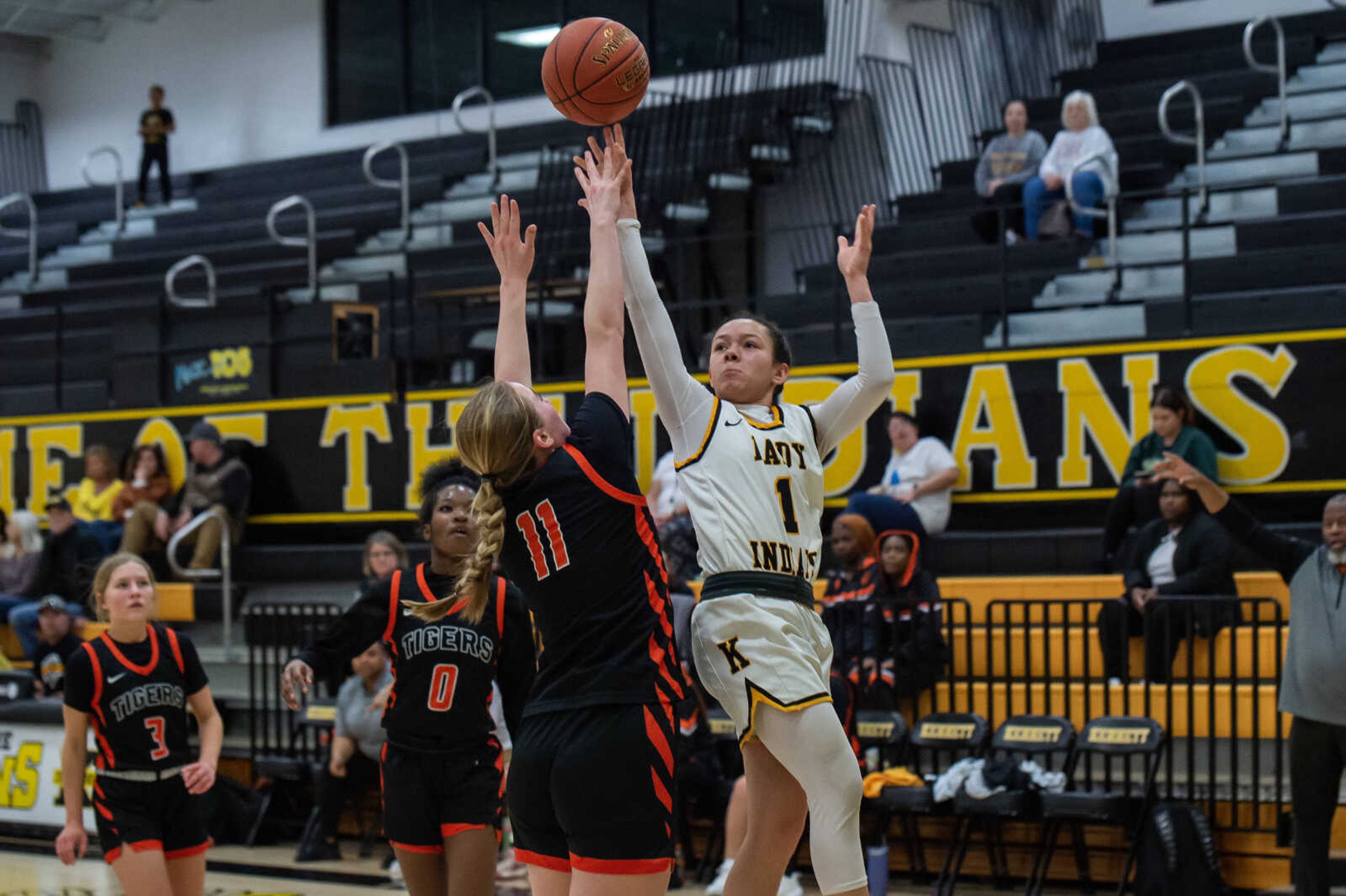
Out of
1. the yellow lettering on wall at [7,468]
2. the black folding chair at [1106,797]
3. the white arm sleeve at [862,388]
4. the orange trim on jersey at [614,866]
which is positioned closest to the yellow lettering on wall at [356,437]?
the yellow lettering on wall at [7,468]

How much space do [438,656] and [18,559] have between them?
342 inches

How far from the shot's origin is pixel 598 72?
5.04m

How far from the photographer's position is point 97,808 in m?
6.23

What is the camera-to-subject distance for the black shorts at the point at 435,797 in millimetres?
5340

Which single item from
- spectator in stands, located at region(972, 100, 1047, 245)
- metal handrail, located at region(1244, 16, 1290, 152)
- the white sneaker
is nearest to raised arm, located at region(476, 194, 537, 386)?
the white sneaker

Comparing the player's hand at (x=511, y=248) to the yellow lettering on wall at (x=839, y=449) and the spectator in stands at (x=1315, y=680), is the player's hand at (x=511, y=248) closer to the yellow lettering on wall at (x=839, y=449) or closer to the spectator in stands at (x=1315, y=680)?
the spectator in stands at (x=1315, y=680)

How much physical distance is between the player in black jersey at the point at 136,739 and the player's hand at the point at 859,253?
3048mm

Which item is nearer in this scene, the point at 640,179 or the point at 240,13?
the point at 640,179

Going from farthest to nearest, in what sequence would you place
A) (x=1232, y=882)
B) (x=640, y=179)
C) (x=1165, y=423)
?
(x=640, y=179) < (x=1165, y=423) < (x=1232, y=882)

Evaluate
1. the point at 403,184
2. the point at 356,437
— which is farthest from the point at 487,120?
the point at 356,437

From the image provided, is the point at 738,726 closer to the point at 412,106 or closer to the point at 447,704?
the point at 447,704

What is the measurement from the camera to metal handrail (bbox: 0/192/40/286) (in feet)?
62.6

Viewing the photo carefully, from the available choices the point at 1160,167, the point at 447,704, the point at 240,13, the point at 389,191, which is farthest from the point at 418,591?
the point at 240,13

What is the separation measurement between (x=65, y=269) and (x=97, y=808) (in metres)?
14.4
